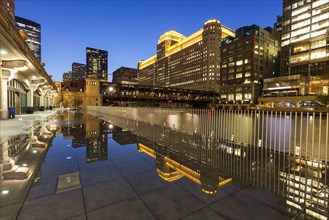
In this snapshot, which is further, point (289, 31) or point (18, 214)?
point (289, 31)

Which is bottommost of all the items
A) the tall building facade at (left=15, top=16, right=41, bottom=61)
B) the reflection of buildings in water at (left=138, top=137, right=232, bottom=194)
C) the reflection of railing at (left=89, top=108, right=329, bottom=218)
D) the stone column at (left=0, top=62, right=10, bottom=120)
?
the reflection of buildings in water at (left=138, top=137, right=232, bottom=194)

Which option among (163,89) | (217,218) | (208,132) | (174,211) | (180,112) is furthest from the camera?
(163,89)

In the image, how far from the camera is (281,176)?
403cm

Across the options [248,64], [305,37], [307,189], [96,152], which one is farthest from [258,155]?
[248,64]

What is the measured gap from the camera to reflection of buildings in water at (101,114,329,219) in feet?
9.92

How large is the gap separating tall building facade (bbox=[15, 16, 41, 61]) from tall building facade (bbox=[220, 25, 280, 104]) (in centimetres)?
20253

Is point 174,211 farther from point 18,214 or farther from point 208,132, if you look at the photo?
point 208,132

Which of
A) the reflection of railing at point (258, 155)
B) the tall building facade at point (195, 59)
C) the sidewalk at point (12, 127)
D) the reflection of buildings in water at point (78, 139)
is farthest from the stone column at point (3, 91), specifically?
the tall building facade at point (195, 59)

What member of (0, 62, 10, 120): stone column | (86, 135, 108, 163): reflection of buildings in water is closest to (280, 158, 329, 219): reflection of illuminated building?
(86, 135, 108, 163): reflection of buildings in water

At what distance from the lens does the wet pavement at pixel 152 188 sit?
2.62 meters

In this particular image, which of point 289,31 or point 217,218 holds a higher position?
point 289,31

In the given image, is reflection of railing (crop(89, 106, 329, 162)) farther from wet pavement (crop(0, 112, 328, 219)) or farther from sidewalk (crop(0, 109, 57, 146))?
sidewalk (crop(0, 109, 57, 146))

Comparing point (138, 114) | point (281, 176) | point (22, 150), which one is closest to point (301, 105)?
point (138, 114)

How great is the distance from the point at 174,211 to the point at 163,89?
99.2 meters
